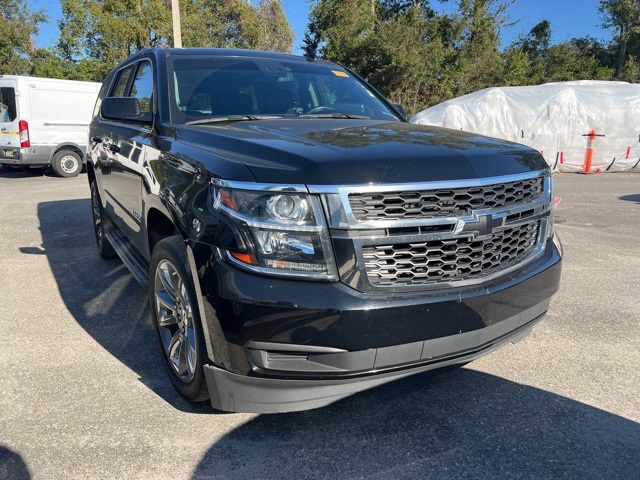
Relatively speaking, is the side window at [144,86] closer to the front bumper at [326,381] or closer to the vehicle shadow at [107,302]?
the vehicle shadow at [107,302]

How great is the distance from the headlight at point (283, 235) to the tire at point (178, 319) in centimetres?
42

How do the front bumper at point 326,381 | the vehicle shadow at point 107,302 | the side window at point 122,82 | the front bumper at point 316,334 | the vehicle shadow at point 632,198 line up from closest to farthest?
the front bumper at point 316,334 < the front bumper at point 326,381 < the vehicle shadow at point 107,302 < the side window at point 122,82 < the vehicle shadow at point 632,198

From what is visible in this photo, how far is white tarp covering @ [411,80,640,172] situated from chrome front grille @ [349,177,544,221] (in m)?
12.9

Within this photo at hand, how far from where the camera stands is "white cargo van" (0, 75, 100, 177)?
41.0 ft

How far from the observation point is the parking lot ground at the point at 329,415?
229cm

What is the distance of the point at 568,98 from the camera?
14844 millimetres

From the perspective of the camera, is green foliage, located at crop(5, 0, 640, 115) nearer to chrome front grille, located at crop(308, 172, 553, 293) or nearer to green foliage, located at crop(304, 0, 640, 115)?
green foliage, located at crop(304, 0, 640, 115)

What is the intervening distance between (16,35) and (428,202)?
27870 mm

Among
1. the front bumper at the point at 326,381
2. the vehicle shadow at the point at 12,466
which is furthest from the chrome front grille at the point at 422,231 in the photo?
the vehicle shadow at the point at 12,466

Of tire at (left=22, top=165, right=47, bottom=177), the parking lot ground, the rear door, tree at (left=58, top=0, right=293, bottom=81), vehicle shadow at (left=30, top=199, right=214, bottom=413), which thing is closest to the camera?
the parking lot ground

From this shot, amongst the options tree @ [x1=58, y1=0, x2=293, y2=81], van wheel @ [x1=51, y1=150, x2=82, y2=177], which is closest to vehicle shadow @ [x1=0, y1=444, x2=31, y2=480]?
van wheel @ [x1=51, y1=150, x2=82, y2=177]

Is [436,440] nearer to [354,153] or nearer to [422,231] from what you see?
[422,231]

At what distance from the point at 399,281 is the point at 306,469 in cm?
91

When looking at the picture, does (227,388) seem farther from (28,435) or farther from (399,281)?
(28,435)
